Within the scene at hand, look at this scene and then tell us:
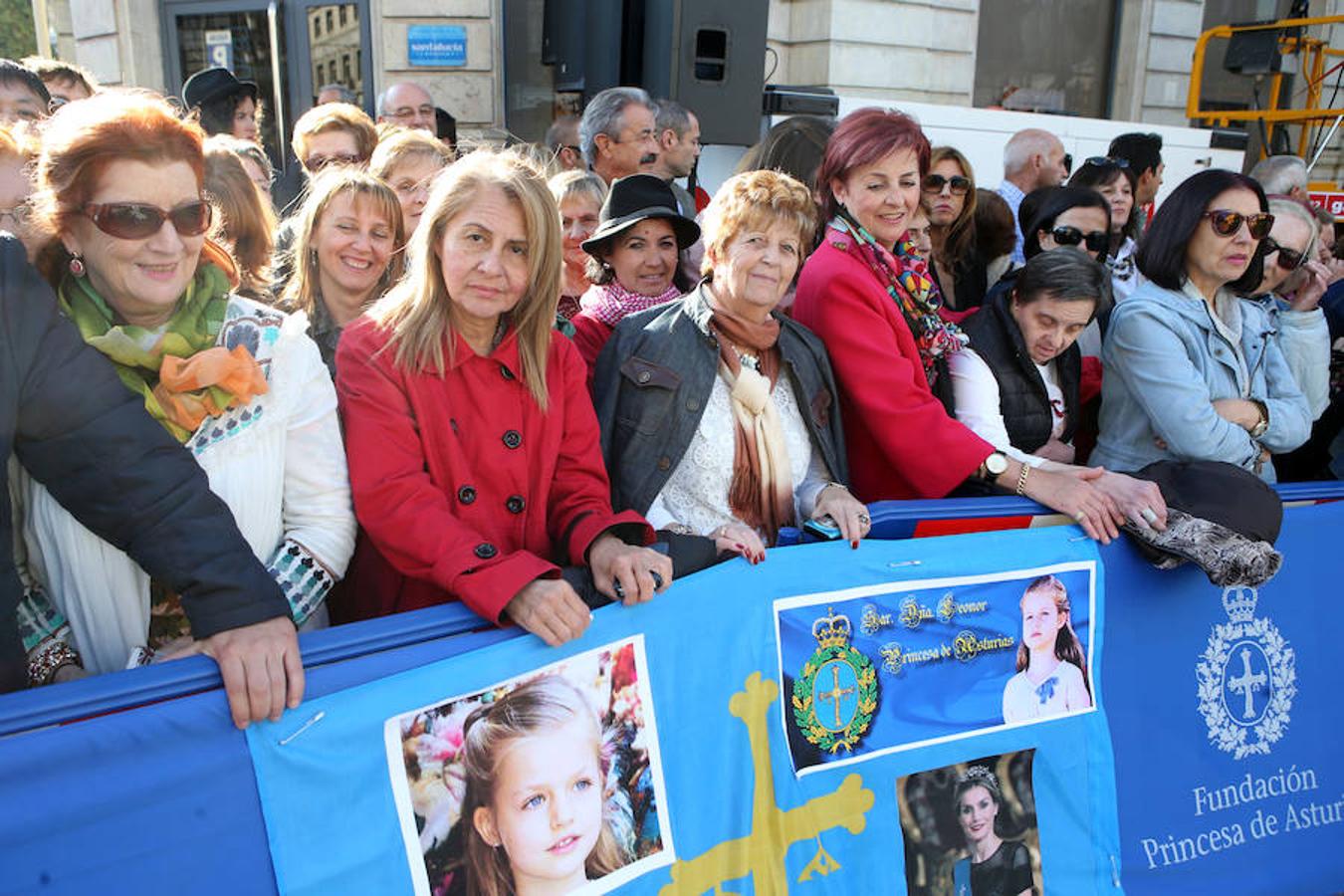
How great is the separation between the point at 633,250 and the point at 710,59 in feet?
11.9

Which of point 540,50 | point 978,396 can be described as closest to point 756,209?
point 978,396

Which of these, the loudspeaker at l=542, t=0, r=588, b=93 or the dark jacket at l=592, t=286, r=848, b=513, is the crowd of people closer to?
the dark jacket at l=592, t=286, r=848, b=513

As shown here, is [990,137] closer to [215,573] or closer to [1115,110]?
[1115,110]

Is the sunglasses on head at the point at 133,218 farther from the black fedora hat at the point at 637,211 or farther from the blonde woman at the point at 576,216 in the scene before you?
the blonde woman at the point at 576,216

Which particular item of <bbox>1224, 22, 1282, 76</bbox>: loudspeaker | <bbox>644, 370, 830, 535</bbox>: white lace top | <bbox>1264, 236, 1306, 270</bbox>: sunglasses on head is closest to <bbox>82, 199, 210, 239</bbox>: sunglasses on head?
<bbox>644, 370, 830, 535</bbox>: white lace top

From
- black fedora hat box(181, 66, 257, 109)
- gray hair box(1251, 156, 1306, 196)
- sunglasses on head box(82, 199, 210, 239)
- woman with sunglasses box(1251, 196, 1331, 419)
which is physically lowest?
woman with sunglasses box(1251, 196, 1331, 419)

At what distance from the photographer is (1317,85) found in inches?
555

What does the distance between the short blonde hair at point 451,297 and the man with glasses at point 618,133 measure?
2674 millimetres

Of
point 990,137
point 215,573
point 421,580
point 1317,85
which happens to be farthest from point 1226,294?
point 1317,85

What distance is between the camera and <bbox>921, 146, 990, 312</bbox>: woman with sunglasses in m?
4.22

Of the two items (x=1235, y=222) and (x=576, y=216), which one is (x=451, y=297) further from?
(x=1235, y=222)

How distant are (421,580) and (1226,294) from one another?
2899mm

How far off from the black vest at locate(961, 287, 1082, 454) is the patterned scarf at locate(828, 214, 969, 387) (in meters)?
0.14

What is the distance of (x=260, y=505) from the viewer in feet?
6.72
